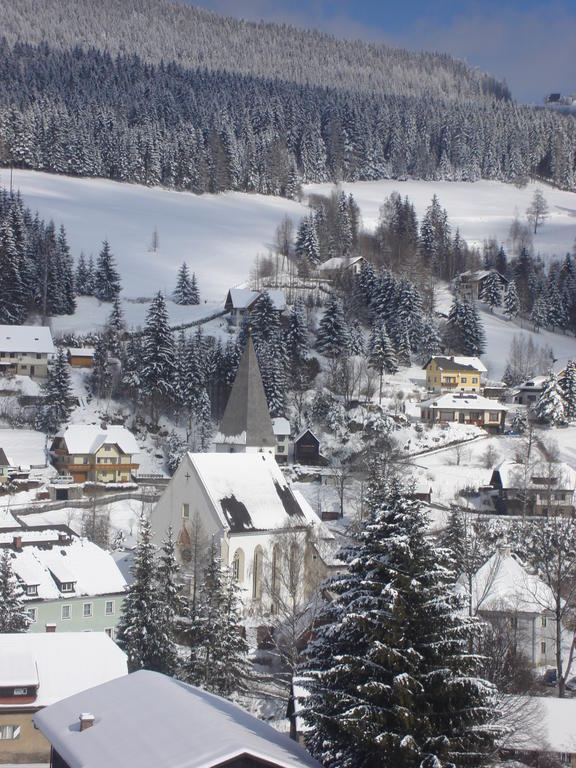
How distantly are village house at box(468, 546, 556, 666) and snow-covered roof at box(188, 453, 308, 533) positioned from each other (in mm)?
10077

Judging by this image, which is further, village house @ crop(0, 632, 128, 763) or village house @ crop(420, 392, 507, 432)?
village house @ crop(420, 392, 507, 432)

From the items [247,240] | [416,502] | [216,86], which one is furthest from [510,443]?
[216,86]

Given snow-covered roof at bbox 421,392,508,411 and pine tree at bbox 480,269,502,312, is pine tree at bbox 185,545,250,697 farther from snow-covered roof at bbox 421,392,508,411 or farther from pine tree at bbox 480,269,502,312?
pine tree at bbox 480,269,502,312

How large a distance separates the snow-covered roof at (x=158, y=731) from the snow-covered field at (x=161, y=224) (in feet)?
265

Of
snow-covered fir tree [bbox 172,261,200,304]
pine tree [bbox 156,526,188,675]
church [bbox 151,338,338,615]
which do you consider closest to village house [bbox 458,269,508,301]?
snow-covered fir tree [bbox 172,261,200,304]

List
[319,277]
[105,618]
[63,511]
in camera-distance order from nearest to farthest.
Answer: [105,618], [63,511], [319,277]

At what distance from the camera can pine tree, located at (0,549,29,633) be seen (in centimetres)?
3353

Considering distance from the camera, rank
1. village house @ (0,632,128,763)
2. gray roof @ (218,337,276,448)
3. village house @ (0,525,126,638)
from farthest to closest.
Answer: gray roof @ (218,337,276,448) < village house @ (0,525,126,638) < village house @ (0,632,128,763)

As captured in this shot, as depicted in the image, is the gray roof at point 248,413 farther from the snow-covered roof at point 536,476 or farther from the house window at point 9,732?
the house window at point 9,732

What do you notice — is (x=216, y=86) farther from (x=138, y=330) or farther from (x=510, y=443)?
(x=510, y=443)

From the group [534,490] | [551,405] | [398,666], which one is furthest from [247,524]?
[551,405]

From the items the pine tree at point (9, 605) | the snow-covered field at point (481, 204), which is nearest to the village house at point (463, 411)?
the pine tree at point (9, 605)

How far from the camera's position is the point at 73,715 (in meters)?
20.3

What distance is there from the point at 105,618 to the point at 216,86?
545 ft
